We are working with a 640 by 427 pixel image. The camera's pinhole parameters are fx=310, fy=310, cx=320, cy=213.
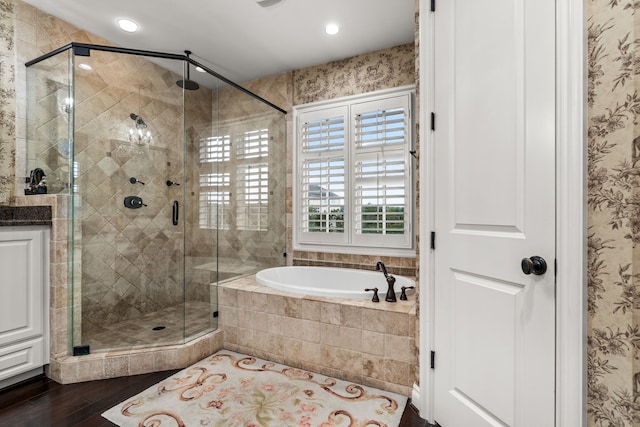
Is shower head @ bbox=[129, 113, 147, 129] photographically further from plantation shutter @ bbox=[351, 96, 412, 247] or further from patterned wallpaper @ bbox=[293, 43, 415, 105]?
plantation shutter @ bbox=[351, 96, 412, 247]

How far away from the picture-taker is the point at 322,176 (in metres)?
3.21

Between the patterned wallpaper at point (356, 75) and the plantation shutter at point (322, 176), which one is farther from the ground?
the patterned wallpaper at point (356, 75)

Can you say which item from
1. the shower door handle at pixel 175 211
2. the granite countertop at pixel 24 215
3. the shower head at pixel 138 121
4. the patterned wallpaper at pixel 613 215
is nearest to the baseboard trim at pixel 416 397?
the patterned wallpaper at pixel 613 215

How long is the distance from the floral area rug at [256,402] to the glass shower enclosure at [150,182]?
1.52 ft

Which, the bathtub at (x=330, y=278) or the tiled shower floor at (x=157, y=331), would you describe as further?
the bathtub at (x=330, y=278)

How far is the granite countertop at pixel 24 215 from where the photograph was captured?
1878 millimetres

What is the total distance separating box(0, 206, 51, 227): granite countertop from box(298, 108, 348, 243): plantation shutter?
206cm

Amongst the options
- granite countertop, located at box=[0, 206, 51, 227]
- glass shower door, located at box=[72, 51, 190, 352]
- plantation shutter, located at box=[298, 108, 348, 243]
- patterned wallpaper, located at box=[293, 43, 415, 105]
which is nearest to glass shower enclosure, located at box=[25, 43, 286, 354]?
glass shower door, located at box=[72, 51, 190, 352]

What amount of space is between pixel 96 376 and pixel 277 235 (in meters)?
1.89

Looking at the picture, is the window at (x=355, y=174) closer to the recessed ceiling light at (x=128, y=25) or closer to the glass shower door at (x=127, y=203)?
the glass shower door at (x=127, y=203)

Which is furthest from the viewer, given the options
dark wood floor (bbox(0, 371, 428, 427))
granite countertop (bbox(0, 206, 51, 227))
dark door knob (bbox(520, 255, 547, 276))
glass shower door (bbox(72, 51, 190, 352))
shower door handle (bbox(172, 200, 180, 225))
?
shower door handle (bbox(172, 200, 180, 225))

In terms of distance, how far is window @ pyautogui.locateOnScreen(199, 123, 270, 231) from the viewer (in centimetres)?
298

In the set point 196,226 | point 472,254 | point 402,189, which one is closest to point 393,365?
point 472,254

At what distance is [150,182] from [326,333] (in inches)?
81.9
